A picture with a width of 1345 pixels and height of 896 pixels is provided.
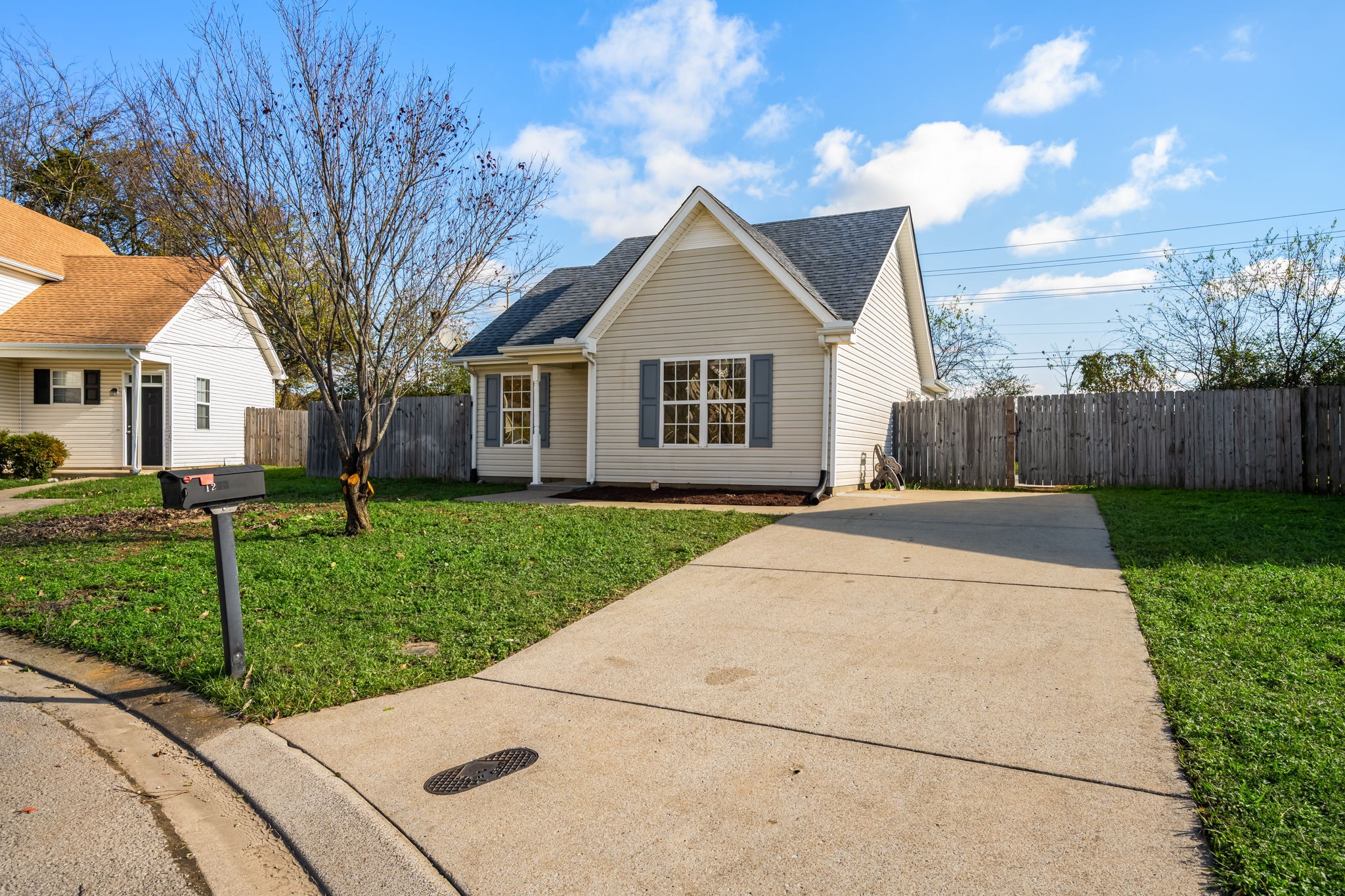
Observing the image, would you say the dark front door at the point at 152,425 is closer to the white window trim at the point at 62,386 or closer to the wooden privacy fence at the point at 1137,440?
the white window trim at the point at 62,386

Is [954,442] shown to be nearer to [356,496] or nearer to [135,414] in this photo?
[356,496]

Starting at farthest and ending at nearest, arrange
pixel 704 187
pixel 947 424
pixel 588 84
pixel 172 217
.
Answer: pixel 947 424, pixel 704 187, pixel 588 84, pixel 172 217

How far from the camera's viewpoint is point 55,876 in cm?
233

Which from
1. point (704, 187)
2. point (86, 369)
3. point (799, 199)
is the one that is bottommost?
point (86, 369)

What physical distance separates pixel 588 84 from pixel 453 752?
9.74 meters

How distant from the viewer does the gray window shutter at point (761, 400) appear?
40.8 feet

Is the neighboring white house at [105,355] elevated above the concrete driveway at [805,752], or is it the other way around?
the neighboring white house at [105,355]

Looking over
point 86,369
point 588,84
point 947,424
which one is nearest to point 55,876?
point 588,84

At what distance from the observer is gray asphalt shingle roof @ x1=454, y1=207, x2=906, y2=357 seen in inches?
521

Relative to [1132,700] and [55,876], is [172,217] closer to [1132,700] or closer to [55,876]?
[55,876]

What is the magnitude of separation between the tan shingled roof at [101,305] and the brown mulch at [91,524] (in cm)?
914

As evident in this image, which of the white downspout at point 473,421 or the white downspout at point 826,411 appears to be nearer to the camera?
the white downspout at point 826,411

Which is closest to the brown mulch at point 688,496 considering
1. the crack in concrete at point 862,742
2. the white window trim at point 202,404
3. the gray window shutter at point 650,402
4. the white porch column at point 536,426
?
the gray window shutter at point 650,402

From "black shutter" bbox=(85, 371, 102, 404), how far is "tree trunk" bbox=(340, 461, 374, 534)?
48.5 feet
